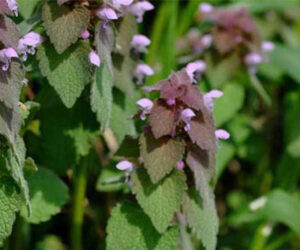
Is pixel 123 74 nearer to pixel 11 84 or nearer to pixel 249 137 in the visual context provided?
pixel 11 84

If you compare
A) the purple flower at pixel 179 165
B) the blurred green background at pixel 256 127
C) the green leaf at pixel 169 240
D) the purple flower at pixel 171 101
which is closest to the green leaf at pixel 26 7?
the purple flower at pixel 171 101

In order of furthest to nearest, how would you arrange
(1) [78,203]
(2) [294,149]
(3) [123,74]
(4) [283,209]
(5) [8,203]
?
(2) [294,149] → (4) [283,209] → (1) [78,203] → (3) [123,74] → (5) [8,203]

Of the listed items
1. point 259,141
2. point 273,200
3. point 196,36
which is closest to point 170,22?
point 196,36

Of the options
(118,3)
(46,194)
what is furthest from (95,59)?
(46,194)

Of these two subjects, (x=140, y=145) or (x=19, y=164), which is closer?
(x=19, y=164)

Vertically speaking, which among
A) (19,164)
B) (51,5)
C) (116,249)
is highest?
(51,5)

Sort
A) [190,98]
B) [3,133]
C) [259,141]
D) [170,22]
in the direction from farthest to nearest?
[259,141] < [170,22] < [190,98] < [3,133]

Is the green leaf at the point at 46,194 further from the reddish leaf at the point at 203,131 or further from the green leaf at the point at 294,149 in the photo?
the green leaf at the point at 294,149

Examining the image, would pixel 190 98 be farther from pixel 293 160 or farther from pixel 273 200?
pixel 293 160

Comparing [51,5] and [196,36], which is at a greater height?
[51,5]
